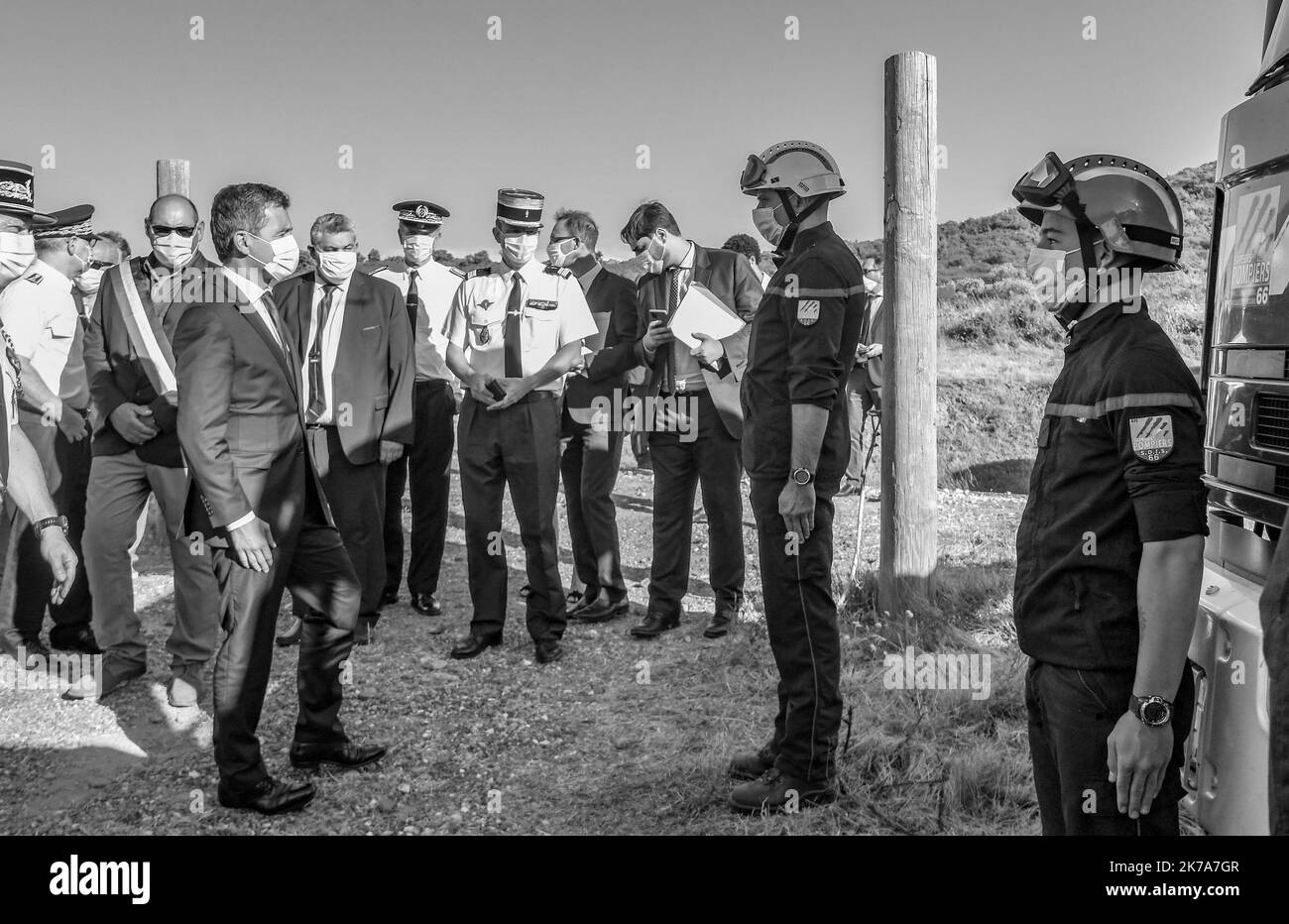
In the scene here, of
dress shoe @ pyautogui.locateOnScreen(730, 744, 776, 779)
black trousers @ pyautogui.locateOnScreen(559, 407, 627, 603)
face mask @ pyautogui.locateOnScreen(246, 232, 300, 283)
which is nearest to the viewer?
face mask @ pyautogui.locateOnScreen(246, 232, 300, 283)

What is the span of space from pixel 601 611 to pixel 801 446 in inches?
122

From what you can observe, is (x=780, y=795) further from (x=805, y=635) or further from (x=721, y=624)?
(x=721, y=624)

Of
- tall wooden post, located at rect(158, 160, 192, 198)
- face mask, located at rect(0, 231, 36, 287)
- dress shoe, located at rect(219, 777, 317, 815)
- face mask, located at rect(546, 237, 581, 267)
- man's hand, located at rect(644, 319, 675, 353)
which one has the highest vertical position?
tall wooden post, located at rect(158, 160, 192, 198)

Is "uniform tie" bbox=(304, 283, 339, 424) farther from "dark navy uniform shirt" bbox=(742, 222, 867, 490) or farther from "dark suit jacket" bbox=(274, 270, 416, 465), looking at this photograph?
"dark navy uniform shirt" bbox=(742, 222, 867, 490)

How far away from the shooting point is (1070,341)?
2.39m

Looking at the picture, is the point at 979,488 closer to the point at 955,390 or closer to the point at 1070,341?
the point at 955,390

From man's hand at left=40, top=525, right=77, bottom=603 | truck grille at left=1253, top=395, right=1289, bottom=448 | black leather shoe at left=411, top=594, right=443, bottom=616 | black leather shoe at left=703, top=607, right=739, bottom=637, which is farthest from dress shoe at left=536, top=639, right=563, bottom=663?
truck grille at left=1253, top=395, right=1289, bottom=448

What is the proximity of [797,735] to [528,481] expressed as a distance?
2.33 meters

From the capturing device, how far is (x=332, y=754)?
418 cm

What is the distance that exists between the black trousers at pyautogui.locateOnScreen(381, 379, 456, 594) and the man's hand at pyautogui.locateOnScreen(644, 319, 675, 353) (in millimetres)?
1471

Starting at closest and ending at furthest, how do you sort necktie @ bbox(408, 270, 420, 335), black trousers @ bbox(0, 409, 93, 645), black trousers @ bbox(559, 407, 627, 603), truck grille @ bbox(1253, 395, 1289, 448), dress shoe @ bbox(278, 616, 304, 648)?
truck grille @ bbox(1253, 395, 1289, 448) → black trousers @ bbox(0, 409, 93, 645) → dress shoe @ bbox(278, 616, 304, 648) → black trousers @ bbox(559, 407, 627, 603) → necktie @ bbox(408, 270, 420, 335)

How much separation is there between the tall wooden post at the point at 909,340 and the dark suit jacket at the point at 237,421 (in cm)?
315

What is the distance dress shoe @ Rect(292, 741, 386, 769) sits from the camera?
4.16 meters
